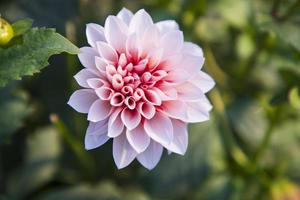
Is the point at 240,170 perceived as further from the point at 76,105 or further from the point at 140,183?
the point at 76,105

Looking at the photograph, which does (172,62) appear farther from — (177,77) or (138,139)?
(138,139)

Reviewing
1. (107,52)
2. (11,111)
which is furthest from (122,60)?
(11,111)

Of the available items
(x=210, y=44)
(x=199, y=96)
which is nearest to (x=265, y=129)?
(x=210, y=44)

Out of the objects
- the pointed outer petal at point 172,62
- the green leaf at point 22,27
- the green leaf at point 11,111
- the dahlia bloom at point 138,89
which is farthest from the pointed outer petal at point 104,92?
the green leaf at point 11,111

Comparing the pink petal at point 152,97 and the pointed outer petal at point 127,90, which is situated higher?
Answer: the pointed outer petal at point 127,90

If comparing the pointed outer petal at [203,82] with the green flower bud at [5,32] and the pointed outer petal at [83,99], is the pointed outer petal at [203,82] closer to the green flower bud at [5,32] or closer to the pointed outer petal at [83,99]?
the pointed outer petal at [83,99]

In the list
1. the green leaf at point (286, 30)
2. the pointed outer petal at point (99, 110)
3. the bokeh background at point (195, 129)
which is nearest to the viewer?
the pointed outer petal at point (99, 110)
